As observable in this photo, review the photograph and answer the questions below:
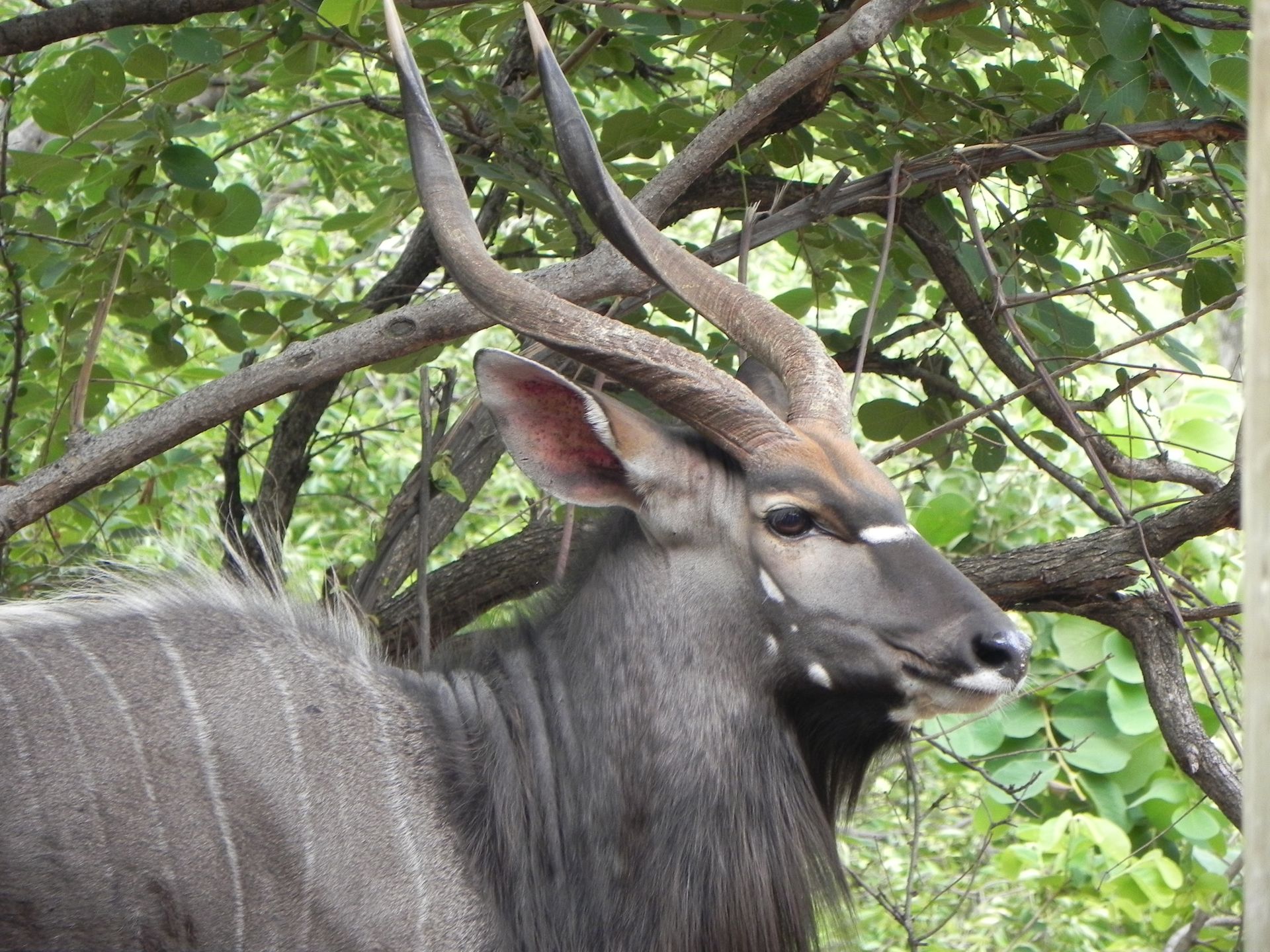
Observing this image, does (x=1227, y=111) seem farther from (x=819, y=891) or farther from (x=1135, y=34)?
(x=819, y=891)

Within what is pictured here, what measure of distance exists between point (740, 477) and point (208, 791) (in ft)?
3.52

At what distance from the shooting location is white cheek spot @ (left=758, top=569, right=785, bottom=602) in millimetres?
2609

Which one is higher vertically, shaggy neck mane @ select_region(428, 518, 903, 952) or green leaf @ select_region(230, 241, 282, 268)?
green leaf @ select_region(230, 241, 282, 268)

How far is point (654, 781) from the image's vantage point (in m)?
2.62

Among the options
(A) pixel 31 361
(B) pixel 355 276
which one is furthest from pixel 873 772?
(B) pixel 355 276

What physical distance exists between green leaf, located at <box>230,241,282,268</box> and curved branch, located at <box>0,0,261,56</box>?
0.70 m

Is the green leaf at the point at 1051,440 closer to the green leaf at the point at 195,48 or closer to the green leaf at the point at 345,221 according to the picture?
the green leaf at the point at 345,221

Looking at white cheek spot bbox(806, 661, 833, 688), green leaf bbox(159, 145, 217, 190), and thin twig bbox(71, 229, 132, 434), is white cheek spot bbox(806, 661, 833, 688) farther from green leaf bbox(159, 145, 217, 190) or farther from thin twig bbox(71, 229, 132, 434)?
green leaf bbox(159, 145, 217, 190)

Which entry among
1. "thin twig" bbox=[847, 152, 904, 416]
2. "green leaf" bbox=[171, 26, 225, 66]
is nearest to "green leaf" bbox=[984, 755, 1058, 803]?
"thin twig" bbox=[847, 152, 904, 416]

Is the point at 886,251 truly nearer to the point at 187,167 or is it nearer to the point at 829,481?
the point at 829,481

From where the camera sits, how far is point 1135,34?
3.07 metres

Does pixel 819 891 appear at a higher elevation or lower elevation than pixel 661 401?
lower

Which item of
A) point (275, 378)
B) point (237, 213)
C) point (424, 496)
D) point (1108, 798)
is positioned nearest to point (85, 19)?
point (237, 213)

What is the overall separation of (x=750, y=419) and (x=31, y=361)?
7.54ft
